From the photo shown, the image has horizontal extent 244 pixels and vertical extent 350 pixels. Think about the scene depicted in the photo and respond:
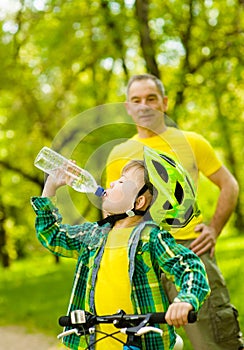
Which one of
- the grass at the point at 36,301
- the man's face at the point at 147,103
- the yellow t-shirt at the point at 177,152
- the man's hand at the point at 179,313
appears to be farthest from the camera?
the grass at the point at 36,301

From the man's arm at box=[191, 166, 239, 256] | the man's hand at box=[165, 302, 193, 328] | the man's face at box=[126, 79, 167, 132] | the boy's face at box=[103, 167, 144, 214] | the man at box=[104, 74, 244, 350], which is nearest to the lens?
the man's hand at box=[165, 302, 193, 328]

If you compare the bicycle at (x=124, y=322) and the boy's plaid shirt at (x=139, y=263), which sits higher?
the boy's plaid shirt at (x=139, y=263)

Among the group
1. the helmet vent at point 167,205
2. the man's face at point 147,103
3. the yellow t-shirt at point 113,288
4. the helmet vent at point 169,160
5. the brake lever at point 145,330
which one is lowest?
the brake lever at point 145,330

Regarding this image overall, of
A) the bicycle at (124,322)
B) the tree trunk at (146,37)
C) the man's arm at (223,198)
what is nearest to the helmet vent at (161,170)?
the bicycle at (124,322)

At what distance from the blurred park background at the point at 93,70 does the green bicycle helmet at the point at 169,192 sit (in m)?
4.85

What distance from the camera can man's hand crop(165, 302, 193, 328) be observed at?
318 centimetres

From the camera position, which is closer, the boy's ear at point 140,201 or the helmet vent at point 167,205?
the helmet vent at point 167,205

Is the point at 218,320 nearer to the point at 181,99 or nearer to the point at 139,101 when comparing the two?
the point at 139,101

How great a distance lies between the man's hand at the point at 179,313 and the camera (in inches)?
125

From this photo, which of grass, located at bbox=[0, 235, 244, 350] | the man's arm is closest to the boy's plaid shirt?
the man's arm

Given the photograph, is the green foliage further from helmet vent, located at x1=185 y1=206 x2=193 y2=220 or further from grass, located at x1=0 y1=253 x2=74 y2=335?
helmet vent, located at x1=185 y1=206 x2=193 y2=220

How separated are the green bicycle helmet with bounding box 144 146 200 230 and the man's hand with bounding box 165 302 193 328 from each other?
1.95 ft

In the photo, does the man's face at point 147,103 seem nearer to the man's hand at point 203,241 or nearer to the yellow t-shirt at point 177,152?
the yellow t-shirt at point 177,152

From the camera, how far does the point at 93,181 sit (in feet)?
12.8
